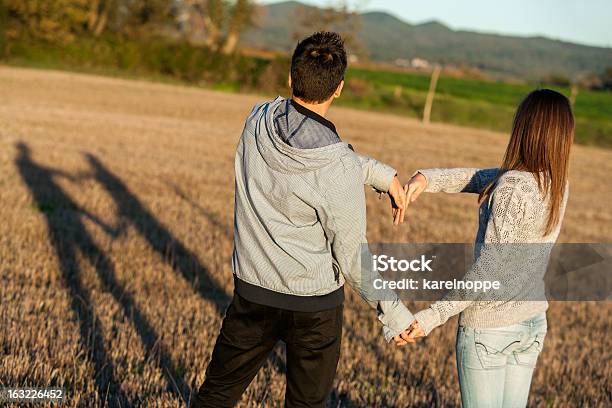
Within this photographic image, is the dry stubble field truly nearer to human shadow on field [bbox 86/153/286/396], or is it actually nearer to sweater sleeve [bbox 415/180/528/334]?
human shadow on field [bbox 86/153/286/396]

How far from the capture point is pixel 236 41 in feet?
199

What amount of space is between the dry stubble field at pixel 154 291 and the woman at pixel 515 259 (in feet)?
5.21

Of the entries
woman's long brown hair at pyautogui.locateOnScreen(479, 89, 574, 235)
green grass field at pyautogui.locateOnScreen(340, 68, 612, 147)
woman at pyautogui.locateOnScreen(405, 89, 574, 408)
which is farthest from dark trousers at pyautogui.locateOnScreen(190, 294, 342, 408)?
green grass field at pyautogui.locateOnScreen(340, 68, 612, 147)

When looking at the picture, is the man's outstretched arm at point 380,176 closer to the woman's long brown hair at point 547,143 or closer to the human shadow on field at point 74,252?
the woman's long brown hair at point 547,143

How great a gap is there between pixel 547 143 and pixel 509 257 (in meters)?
0.48

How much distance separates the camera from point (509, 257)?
9.26ft

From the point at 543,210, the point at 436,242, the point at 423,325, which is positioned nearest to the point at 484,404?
the point at 423,325

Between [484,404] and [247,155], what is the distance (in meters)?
1.40

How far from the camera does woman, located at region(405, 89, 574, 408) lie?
2787 mm

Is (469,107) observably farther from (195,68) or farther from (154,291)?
(154,291)

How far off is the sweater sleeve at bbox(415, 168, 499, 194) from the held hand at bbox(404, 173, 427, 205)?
0.02 metres

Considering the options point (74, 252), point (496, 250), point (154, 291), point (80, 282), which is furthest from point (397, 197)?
point (74, 252)

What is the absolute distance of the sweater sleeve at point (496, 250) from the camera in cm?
275

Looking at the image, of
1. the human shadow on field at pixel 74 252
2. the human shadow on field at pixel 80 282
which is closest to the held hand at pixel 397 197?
the human shadow on field at pixel 80 282
